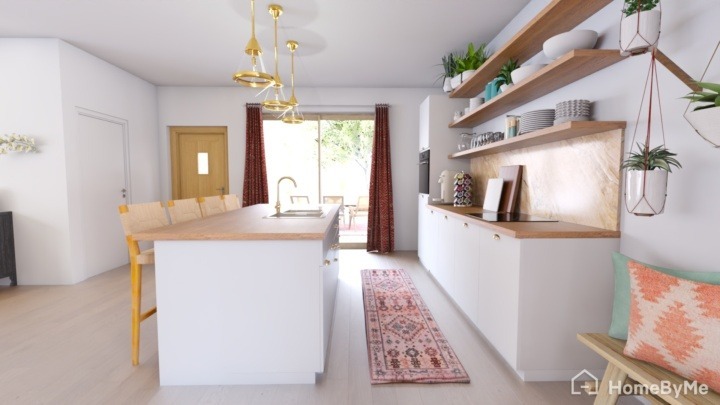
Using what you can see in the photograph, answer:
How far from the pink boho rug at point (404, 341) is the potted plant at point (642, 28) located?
6.10 feet

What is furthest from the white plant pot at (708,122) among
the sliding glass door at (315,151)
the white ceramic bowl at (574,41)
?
the sliding glass door at (315,151)

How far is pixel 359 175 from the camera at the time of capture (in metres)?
6.23

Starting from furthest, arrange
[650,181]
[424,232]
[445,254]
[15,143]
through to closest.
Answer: [424,232] < [15,143] < [445,254] < [650,181]

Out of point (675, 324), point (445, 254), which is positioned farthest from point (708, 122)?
point (445, 254)

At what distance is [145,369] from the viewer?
1.96 metres

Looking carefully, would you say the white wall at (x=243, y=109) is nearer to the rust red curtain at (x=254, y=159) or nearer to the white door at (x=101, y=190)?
the rust red curtain at (x=254, y=159)

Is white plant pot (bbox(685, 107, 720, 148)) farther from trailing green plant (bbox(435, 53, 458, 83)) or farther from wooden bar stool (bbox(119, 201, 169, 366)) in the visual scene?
trailing green plant (bbox(435, 53, 458, 83))

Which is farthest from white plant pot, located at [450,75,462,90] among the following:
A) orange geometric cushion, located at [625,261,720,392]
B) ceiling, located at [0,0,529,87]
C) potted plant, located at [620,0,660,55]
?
orange geometric cushion, located at [625,261,720,392]

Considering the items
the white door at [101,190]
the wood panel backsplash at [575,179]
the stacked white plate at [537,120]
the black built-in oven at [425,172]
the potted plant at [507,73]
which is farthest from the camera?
the black built-in oven at [425,172]

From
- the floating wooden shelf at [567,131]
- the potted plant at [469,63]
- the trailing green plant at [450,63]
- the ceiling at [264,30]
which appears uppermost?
the ceiling at [264,30]

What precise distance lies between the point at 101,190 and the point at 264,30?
2.98 meters

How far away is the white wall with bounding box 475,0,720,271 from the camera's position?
132 cm

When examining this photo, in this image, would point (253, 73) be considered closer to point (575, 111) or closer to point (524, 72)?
point (524, 72)

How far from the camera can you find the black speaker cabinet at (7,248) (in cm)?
337
